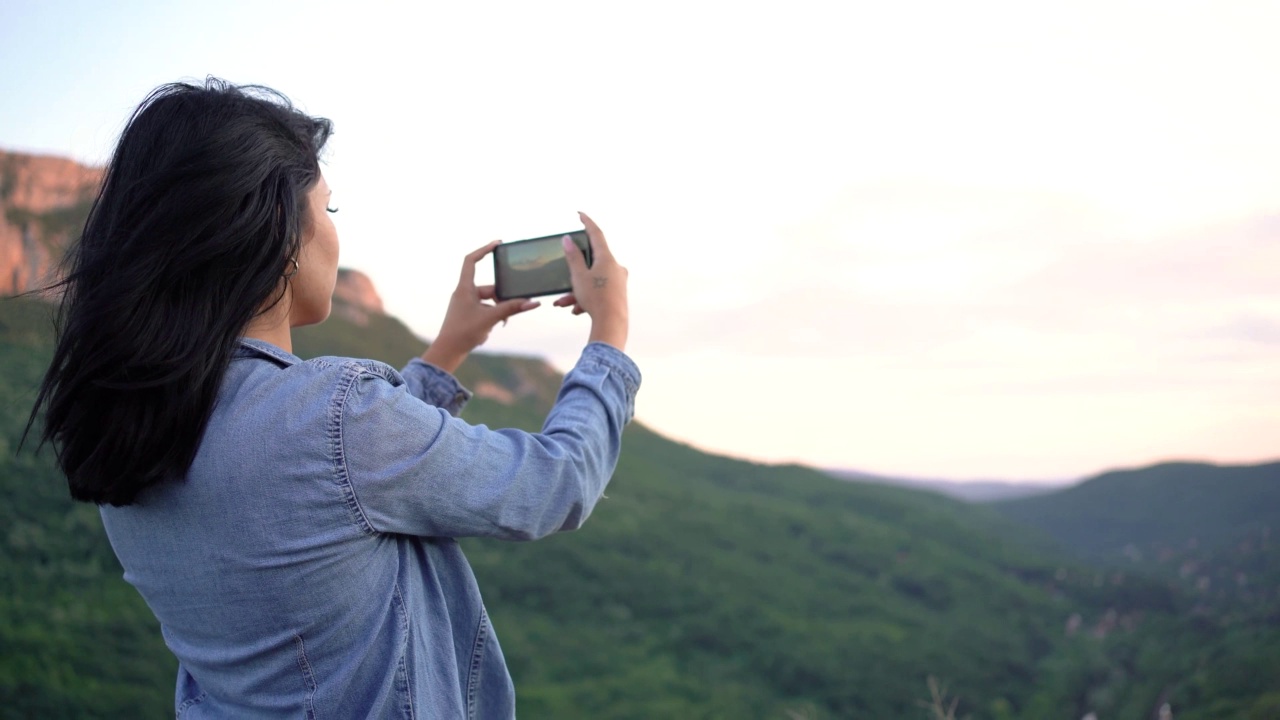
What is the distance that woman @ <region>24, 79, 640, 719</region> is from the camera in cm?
117

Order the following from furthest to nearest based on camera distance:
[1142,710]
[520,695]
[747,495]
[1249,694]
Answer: [747,495], [1142,710], [520,695], [1249,694]

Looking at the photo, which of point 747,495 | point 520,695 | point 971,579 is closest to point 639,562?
point 520,695

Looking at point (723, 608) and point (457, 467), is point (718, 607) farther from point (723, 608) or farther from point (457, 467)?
point (457, 467)

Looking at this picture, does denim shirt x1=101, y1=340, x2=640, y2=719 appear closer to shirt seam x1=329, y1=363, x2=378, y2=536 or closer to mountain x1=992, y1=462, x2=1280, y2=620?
shirt seam x1=329, y1=363, x2=378, y2=536

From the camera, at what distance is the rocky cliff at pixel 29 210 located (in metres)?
19.9

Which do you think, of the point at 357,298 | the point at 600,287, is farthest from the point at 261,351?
the point at 357,298

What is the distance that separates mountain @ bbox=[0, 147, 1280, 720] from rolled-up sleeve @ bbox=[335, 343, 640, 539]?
928 cm

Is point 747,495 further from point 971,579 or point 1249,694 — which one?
point 1249,694

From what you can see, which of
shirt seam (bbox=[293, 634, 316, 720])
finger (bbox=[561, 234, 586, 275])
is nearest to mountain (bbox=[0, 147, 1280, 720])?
shirt seam (bbox=[293, 634, 316, 720])

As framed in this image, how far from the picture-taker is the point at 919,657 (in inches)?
1113

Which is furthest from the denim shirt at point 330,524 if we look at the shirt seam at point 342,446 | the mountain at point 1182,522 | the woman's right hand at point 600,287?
the mountain at point 1182,522

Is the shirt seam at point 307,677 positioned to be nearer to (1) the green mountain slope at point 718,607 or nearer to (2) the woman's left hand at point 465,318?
(2) the woman's left hand at point 465,318

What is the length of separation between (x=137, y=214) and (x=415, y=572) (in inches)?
23.9

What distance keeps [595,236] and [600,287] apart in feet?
0.34
